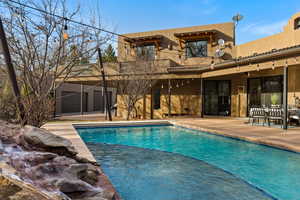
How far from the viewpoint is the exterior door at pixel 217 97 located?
14.8m

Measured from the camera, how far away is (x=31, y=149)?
2803 millimetres

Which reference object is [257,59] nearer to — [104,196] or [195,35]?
[195,35]

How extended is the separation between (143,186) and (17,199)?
2768 millimetres

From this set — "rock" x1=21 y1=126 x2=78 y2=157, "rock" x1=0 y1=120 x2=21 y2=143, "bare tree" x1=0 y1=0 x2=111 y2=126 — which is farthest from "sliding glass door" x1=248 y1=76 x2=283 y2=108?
"rock" x1=0 y1=120 x2=21 y2=143

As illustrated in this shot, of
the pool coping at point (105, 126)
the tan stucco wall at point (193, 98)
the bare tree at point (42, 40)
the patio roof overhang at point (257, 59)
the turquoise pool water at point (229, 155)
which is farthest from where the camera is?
the tan stucco wall at point (193, 98)

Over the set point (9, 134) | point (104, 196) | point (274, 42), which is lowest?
point (104, 196)

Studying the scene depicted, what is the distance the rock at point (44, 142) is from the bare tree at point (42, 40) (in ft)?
10.1

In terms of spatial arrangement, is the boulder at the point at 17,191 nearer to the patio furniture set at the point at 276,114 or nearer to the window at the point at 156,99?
the patio furniture set at the point at 276,114

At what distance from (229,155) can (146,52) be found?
450 inches

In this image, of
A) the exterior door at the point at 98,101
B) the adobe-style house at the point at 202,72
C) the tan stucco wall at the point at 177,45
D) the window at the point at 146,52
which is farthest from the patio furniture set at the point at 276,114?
the exterior door at the point at 98,101

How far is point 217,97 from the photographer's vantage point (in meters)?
15.0

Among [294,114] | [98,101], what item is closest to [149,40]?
[294,114]

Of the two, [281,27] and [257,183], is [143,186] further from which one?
[281,27]

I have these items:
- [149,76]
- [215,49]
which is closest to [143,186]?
[149,76]
